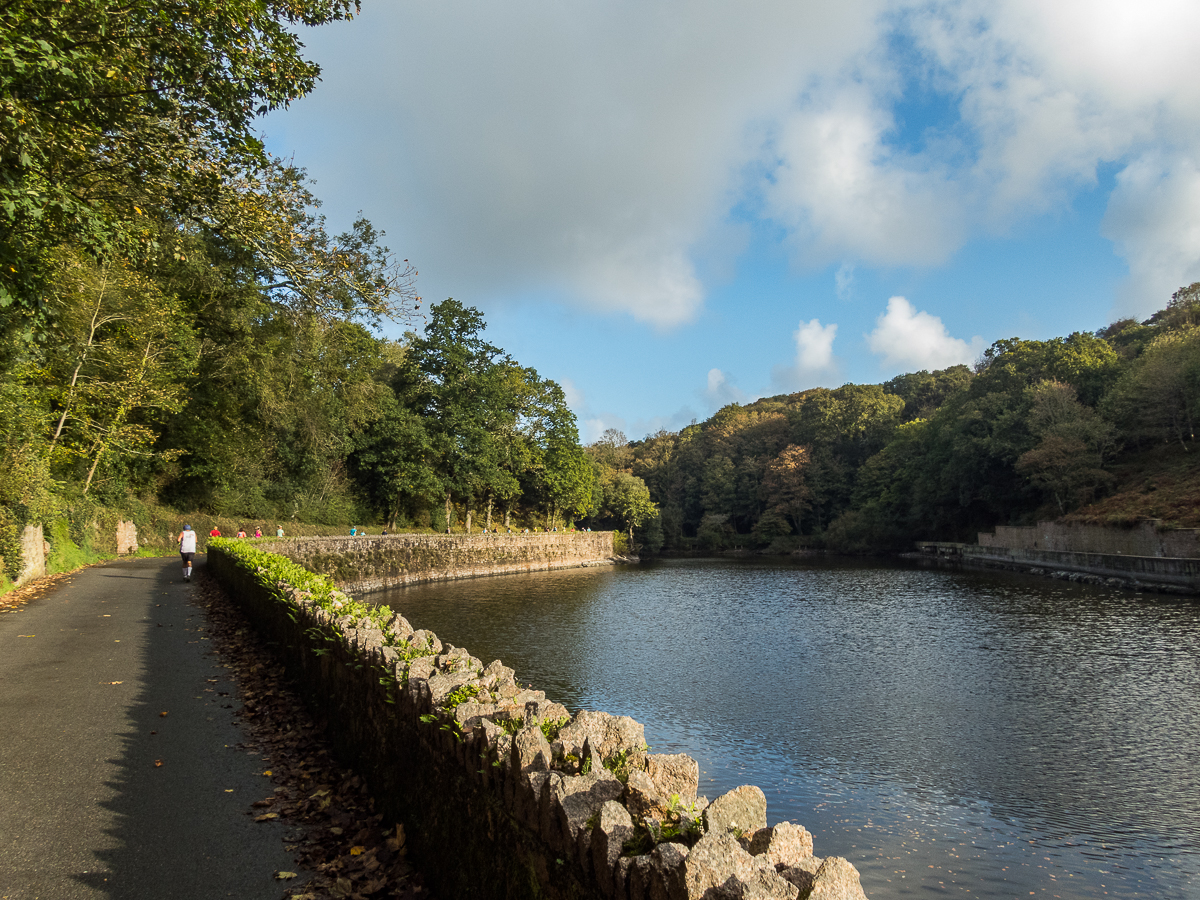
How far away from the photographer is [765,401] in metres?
91.7

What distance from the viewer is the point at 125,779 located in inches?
205

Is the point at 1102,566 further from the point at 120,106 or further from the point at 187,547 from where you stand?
the point at 120,106

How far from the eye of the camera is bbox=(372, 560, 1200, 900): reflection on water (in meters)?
7.11

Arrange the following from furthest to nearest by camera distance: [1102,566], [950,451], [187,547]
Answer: [950,451]
[1102,566]
[187,547]

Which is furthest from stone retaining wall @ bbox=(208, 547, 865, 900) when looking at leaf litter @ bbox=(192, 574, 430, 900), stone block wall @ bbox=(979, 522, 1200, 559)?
stone block wall @ bbox=(979, 522, 1200, 559)

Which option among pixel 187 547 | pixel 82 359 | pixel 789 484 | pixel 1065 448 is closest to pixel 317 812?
pixel 187 547

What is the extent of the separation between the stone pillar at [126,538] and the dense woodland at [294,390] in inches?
29.1

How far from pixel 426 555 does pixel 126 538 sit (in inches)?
489

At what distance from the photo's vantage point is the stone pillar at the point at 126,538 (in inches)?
1048

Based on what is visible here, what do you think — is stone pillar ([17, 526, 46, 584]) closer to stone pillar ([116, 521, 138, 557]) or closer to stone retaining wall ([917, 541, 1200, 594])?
stone pillar ([116, 521, 138, 557])

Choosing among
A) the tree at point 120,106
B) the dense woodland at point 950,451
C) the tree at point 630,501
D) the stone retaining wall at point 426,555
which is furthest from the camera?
the tree at point 630,501

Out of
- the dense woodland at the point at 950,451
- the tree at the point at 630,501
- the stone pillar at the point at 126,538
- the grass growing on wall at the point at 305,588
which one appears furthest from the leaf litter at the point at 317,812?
the tree at the point at 630,501

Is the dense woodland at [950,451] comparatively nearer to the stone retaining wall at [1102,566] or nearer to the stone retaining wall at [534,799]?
the stone retaining wall at [1102,566]

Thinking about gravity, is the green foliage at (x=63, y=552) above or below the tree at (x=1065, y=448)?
below
